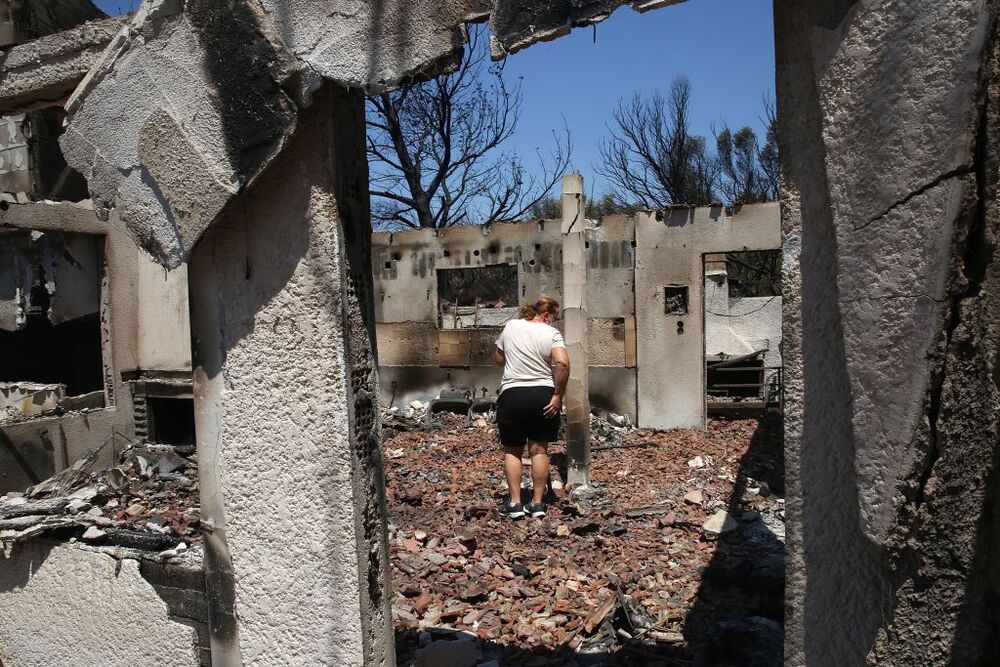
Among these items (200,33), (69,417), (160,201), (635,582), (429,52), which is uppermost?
(200,33)

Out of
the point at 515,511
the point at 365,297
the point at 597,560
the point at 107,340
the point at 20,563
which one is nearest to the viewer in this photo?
the point at 365,297

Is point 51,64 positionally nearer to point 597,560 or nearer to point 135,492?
point 597,560

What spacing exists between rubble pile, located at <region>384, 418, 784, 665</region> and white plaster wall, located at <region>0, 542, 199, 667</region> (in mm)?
1080

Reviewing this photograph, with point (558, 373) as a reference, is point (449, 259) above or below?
above

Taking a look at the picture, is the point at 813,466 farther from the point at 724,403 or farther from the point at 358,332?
the point at 724,403

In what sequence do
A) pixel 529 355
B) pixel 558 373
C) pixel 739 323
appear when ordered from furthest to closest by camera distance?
pixel 739 323
pixel 558 373
pixel 529 355

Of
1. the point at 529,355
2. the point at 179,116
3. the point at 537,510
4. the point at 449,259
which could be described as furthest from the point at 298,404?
the point at 449,259

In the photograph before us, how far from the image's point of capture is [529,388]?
5641 mm

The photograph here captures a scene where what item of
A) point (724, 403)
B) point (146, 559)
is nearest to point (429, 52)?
point (146, 559)

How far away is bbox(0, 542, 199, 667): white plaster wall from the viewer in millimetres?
2838

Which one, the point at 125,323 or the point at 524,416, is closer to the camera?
the point at 524,416

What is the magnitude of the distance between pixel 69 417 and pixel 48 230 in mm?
2135

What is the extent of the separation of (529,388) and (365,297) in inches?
133

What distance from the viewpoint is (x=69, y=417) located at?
820cm
